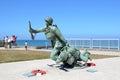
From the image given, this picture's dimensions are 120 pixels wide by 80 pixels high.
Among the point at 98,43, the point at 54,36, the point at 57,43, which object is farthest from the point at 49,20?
the point at 98,43

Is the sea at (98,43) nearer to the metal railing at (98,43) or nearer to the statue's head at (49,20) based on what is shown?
the metal railing at (98,43)

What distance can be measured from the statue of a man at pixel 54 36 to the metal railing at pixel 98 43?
42.6 ft

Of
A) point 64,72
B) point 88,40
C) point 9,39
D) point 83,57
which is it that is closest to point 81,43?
point 88,40

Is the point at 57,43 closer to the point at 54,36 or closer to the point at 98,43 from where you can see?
the point at 54,36

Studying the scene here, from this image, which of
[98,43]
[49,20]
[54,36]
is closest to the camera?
[54,36]

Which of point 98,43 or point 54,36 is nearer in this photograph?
point 54,36

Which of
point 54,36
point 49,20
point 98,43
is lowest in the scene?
point 98,43

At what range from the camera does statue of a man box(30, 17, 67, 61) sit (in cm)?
1085

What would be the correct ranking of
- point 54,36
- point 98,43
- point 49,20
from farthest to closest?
point 98,43, point 49,20, point 54,36

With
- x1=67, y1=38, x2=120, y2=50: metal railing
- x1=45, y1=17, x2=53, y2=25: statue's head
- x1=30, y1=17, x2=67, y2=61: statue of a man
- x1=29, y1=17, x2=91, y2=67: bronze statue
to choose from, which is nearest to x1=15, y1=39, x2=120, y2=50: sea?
x1=67, y1=38, x2=120, y2=50: metal railing

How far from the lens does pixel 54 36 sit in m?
10.9

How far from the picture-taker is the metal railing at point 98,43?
23.5 meters

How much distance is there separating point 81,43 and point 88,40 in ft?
2.86

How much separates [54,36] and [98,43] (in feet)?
47.2
